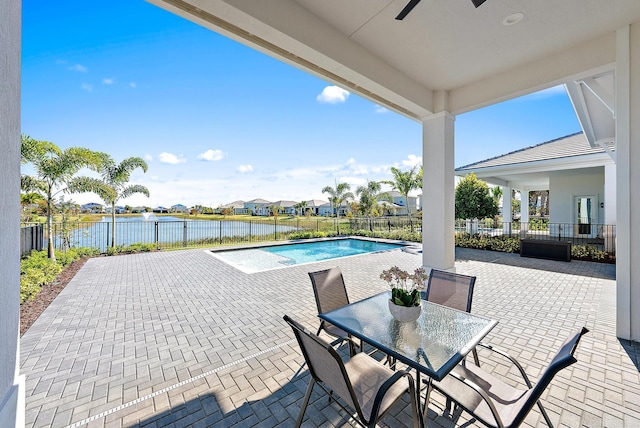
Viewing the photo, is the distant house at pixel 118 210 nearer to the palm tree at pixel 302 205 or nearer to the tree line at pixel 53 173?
the tree line at pixel 53 173

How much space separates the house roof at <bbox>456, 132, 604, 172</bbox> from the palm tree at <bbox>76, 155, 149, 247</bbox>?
47.9 ft

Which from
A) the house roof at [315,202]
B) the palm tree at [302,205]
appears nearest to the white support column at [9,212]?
the palm tree at [302,205]

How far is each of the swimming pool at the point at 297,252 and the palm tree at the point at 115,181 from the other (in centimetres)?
442

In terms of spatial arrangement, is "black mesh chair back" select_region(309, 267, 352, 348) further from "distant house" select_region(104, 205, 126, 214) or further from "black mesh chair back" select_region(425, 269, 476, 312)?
"distant house" select_region(104, 205, 126, 214)

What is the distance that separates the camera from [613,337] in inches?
129

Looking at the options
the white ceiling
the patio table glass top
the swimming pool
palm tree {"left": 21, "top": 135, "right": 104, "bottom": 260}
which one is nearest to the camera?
the patio table glass top

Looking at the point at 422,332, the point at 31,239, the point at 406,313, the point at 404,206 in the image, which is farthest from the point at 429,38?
the point at 404,206

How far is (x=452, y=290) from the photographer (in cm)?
294

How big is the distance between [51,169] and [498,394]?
35.1ft

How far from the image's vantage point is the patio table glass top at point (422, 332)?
5.62 feet

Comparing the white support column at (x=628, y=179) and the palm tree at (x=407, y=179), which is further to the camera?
the palm tree at (x=407, y=179)

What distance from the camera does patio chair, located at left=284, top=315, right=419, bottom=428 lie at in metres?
Result: 1.51

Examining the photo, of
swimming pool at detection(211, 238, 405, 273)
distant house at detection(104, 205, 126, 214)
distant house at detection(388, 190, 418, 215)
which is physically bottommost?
swimming pool at detection(211, 238, 405, 273)

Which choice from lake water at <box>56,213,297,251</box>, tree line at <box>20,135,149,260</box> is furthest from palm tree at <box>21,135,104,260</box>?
lake water at <box>56,213,297,251</box>
